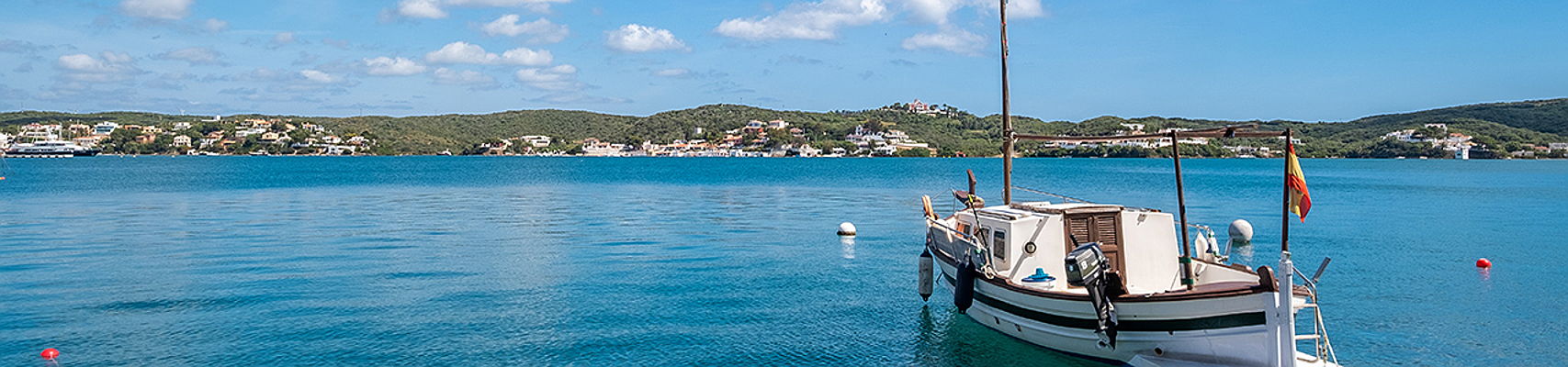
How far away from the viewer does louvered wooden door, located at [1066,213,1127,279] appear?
56.3 ft

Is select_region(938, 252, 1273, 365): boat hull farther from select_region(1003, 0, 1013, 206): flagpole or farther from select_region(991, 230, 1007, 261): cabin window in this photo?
select_region(1003, 0, 1013, 206): flagpole

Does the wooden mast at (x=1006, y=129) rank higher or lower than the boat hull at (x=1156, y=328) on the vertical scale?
higher

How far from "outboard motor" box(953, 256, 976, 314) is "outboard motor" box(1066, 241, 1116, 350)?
10.8 ft

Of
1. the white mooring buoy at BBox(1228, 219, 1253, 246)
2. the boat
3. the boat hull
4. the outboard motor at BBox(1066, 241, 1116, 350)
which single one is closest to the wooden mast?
the boat

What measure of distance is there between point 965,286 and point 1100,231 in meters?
2.31

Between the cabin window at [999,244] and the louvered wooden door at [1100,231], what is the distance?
1.00 metres

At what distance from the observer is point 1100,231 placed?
56.6 feet

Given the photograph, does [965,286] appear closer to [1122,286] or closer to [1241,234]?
[1122,286]

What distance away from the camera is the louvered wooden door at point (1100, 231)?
1717 cm

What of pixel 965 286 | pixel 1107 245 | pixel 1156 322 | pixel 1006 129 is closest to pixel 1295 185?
pixel 1156 322

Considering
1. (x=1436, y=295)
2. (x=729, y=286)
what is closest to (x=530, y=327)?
(x=729, y=286)

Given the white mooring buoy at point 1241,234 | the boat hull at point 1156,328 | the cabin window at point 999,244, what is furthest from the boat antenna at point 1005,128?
the white mooring buoy at point 1241,234

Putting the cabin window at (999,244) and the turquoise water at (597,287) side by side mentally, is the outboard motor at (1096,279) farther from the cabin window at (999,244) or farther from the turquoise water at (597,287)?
the cabin window at (999,244)

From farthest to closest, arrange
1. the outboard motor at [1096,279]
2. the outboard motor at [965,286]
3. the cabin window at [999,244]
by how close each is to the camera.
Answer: the outboard motor at [965,286] → the cabin window at [999,244] → the outboard motor at [1096,279]
